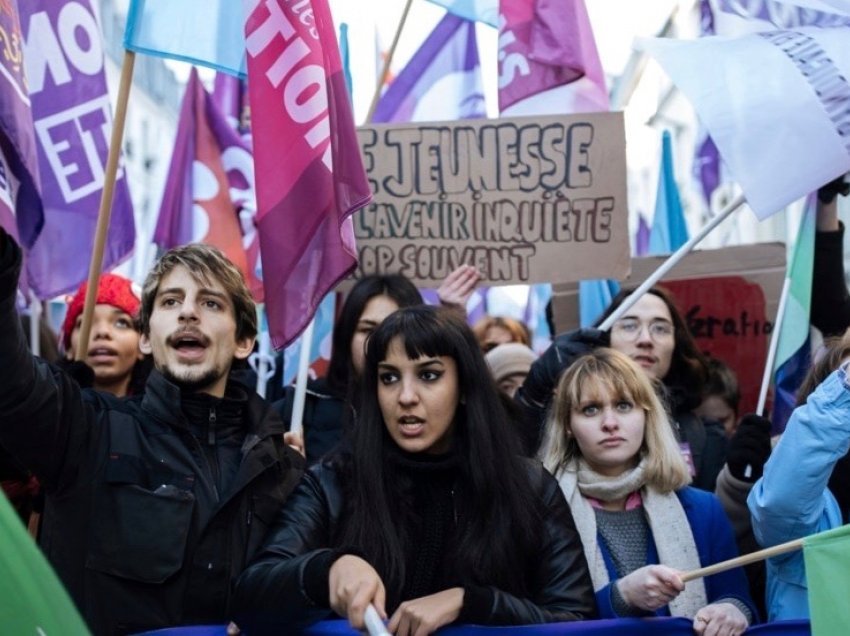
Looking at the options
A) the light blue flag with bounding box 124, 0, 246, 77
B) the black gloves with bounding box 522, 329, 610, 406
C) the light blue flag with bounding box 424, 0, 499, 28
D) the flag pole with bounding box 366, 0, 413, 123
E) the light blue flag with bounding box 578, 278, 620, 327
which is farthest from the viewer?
the light blue flag with bounding box 578, 278, 620, 327

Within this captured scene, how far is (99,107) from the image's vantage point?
508 cm

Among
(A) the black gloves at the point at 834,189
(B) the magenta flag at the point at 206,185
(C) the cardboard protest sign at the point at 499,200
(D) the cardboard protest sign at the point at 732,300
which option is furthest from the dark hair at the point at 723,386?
(B) the magenta flag at the point at 206,185

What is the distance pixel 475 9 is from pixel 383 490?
3593 mm

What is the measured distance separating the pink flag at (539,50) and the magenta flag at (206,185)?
150 centimetres

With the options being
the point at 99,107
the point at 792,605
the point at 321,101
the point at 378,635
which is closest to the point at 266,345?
the point at 99,107

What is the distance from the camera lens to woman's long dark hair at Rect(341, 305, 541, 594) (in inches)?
122

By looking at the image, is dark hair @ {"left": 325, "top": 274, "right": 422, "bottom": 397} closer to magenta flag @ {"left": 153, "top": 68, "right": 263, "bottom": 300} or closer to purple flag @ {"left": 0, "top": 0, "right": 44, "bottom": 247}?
purple flag @ {"left": 0, "top": 0, "right": 44, "bottom": 247}

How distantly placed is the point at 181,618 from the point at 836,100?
8.38ft

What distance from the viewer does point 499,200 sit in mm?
5215

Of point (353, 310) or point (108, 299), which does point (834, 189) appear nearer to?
point (353, 310)

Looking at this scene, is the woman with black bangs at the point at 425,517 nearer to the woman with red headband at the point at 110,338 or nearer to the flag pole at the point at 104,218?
the flag pole at the point at 104,218

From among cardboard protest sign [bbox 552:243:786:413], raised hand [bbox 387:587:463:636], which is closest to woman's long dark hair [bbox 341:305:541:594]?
raised hand [bbox 387:587:463:636]

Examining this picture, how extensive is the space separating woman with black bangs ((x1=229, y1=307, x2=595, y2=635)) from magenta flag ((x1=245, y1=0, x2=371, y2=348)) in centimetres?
62

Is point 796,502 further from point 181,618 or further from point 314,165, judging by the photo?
point 314,165
